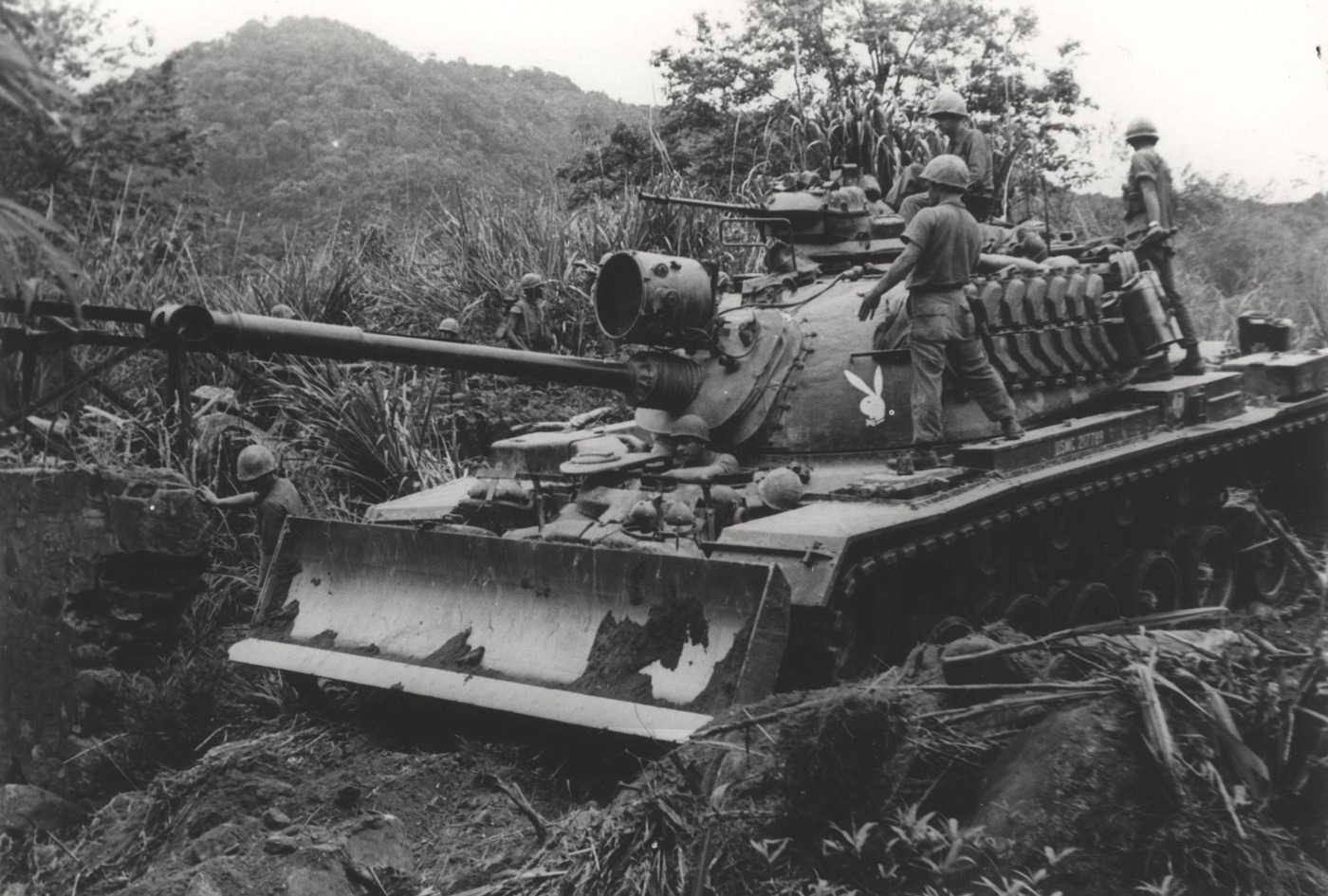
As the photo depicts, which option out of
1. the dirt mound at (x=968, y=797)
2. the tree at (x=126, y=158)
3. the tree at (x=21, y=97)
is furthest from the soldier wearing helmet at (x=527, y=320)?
the tree at (x=21, y=97)

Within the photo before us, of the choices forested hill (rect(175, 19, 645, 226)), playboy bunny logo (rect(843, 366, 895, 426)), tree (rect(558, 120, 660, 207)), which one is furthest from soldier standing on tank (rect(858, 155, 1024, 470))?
forested hill (rect(175, 19, 645, 226))

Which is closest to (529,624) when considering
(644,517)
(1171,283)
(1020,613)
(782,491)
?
(644,517)

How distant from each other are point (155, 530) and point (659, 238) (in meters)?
7.70

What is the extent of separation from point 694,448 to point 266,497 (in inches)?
109

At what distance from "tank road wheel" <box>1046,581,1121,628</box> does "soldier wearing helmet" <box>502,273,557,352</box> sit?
6225mm

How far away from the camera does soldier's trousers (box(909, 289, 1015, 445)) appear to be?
21.4 feet

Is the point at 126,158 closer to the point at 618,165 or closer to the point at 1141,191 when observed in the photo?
the point at 618,165

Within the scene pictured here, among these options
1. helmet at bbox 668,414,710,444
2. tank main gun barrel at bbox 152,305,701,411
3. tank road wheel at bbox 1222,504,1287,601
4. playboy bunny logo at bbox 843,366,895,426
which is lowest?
tank road wheel at bbox 1222,504,1287,601

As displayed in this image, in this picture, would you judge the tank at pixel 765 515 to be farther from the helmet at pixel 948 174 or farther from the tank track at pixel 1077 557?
the helmet at pixel 948 174

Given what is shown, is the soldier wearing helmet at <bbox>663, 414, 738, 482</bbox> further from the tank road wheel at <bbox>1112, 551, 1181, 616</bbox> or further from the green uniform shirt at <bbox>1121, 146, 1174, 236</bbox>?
the green uniform shirt at <bbox>1121, 146, 1174, 236</bbox>

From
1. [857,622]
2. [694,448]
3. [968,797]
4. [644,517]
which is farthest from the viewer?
[694,448]

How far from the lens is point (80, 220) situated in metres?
13.4

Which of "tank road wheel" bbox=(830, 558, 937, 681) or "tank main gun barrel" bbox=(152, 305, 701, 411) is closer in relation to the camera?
"tank main gun barrel" bbox=(152, 305, 701, 411)

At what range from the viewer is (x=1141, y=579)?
301 inches
